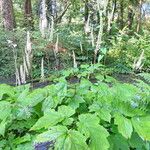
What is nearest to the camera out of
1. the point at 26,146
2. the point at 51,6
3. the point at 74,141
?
the point at 74,141

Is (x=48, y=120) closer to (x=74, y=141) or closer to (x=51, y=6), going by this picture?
(x=74, y=141)

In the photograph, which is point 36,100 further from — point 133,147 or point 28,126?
point 133,147

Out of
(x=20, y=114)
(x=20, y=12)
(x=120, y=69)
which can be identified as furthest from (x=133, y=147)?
(x=20, y=12)

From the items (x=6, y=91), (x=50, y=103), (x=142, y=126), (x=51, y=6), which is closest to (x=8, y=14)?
(x=51, y=6)

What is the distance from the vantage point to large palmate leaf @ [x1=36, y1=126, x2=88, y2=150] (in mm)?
1107

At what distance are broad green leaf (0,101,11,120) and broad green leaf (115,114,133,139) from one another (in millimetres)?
460

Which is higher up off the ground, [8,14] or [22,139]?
[22,139]

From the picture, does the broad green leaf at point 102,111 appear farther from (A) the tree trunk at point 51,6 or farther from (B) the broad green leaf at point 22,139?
(A) the tree trunk at point 51,6

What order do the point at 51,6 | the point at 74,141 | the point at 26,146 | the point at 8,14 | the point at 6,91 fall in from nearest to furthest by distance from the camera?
1. the point at 74,141
2. the point at 26,146
3. the point at 6,91
4. the point at 8,14
5. the point at 51,6

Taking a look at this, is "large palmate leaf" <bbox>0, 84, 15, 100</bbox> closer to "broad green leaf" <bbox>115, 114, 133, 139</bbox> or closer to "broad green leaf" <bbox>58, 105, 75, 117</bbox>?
"broad green leaf" <bbox>58, 105, 75, 117</bbox>

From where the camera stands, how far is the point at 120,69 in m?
8.85

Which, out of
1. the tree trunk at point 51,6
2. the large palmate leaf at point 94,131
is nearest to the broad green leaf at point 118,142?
the large palmate leaf at point 94,131

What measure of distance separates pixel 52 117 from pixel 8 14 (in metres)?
10.2

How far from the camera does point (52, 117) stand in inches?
49.9
